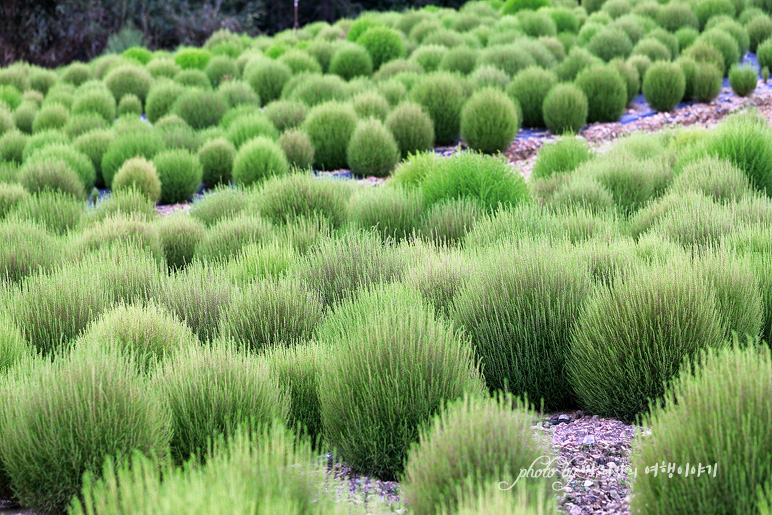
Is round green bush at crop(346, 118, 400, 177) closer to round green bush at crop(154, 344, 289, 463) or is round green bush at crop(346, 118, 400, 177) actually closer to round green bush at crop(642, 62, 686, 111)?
round green bush at crop(642, 62, 686, 111)

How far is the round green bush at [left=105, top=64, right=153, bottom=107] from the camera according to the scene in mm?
10219

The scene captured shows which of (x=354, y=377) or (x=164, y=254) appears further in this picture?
(x=164, y=254)

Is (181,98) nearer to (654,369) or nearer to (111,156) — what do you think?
(111,156)

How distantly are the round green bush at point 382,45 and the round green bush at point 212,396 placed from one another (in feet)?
28.5

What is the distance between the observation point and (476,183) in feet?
17.3

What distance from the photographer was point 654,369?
287 cm

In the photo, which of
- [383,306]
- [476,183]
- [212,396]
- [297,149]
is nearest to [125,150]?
[297,149]

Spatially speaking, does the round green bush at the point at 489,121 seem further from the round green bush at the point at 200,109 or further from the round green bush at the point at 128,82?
the round green bush at the point at 128,82

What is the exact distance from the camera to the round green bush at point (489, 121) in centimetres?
729

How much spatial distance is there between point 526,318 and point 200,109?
665 cm

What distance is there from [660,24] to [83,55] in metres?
12.1

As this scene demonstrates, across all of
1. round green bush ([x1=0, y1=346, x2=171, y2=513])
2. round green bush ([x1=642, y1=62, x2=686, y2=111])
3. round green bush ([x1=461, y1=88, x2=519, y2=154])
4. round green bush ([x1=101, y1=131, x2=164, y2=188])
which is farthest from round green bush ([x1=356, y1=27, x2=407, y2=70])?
round green bush ([x1=0, y1=346, x2=171, y2=513])

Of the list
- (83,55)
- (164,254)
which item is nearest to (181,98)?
(164,254)

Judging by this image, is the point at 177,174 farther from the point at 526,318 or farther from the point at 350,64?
the point at 526,318
